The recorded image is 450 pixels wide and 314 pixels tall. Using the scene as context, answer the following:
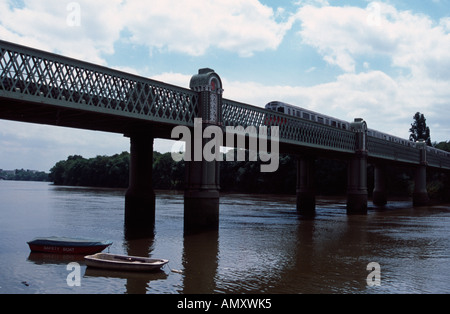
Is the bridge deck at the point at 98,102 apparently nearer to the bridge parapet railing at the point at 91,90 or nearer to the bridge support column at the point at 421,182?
the bridge parapet railing at the point at 91,90

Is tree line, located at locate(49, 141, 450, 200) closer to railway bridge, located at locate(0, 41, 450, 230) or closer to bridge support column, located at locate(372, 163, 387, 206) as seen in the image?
bridge support column, located at locate(372, 163, 387, 206)

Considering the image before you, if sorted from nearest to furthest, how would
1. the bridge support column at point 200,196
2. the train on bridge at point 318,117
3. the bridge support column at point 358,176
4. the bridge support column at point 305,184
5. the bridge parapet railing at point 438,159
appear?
the bridge support column at point 200,196
the train on bridge at point 318,117
the bridge support column at point 358,176
the bridge support column at point 305,184
the bridge parapet railing at point 438,159

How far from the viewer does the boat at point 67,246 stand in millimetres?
25984

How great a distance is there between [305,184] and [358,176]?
836 centimetres

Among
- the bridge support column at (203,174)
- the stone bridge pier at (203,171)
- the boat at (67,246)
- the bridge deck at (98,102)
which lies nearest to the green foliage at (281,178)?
the bridge deck at (98,102)

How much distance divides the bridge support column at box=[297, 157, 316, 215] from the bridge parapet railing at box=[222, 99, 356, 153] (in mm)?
7353

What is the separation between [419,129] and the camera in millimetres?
149875

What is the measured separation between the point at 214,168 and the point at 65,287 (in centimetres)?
2145

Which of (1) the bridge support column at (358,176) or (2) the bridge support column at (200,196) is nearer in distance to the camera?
(2) the bridge support column at (200,196)

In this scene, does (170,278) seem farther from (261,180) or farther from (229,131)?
(261,180)

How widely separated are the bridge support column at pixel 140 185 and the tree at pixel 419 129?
4876 inches

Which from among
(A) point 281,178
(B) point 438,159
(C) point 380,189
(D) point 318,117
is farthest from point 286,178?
(D) point 318,117

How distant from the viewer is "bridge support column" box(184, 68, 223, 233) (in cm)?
3831
